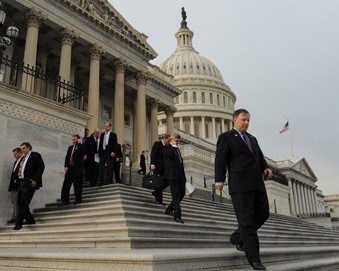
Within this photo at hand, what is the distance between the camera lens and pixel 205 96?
92.6 meters

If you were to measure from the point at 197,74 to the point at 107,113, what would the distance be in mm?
66917

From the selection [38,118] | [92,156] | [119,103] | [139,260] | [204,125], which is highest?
[204,125]

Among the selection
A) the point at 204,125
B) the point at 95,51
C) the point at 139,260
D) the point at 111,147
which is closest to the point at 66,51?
the point at 95,51

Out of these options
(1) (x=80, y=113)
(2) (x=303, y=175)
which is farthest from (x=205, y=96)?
(1) (x=80, y=113)

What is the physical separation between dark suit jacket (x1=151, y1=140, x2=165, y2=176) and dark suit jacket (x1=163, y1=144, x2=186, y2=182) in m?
0.47

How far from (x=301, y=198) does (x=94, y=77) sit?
6242 cm

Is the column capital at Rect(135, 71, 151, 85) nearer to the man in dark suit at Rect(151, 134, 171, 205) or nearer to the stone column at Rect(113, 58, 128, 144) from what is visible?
the stone column at Rect(113, 58, 128, 144)

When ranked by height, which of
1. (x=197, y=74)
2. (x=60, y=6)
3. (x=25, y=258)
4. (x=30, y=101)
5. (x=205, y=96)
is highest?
(x=197, y=74)

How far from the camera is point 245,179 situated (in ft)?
15.6

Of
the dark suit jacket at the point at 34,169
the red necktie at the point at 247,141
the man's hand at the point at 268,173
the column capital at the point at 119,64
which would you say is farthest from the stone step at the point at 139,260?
the column capital at the point at 119,64

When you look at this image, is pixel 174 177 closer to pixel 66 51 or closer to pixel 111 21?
pixel 66 51

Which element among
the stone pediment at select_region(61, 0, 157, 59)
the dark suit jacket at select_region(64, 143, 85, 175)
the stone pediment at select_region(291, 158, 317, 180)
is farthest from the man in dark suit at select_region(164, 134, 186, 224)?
the stone pediment at select_region(291, 158, 317, 180)

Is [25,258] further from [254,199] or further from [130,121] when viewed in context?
[130,121]

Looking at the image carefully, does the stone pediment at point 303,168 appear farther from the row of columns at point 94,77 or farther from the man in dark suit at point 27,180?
the man in dark suit at point 27,180
